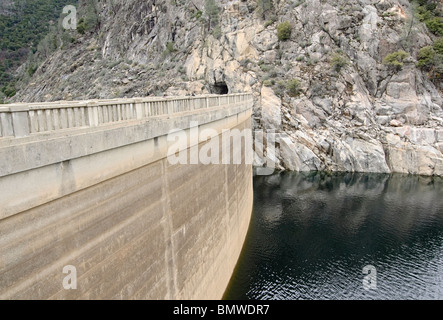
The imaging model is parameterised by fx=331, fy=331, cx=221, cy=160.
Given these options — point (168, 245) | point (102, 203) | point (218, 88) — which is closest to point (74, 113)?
point (102, 203)

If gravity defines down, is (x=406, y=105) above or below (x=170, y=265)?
above

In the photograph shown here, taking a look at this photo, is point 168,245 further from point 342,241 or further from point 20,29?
point 20,29

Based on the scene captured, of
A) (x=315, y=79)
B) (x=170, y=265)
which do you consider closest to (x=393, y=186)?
(x=315, y=79)

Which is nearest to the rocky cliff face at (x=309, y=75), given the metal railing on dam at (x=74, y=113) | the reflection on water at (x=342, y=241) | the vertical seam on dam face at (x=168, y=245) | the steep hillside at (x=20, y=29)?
the reflection on water at (x=342, y=241)

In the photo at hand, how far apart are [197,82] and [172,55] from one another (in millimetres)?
7581

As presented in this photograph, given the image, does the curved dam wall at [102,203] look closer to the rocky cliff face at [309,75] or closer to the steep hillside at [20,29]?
the rocky cliff face at [309,75]

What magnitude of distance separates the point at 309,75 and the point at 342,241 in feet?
80.5

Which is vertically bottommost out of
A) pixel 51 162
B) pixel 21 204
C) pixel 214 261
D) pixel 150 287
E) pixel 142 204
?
Result: pixel 214 261

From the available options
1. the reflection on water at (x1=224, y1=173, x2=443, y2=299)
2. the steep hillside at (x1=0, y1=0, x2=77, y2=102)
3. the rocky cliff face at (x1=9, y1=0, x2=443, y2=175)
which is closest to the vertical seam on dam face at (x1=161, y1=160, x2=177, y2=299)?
the reflection on water at (x1=224, y1=173, x2=443, y2=299)

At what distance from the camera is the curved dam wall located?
5480 mm

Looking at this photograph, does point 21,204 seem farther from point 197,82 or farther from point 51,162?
point 197,82

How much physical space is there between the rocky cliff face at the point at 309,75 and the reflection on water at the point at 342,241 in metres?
5.06

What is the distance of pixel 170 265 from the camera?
32.0 feet

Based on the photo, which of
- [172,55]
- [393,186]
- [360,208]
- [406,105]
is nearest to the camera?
[360,208]
